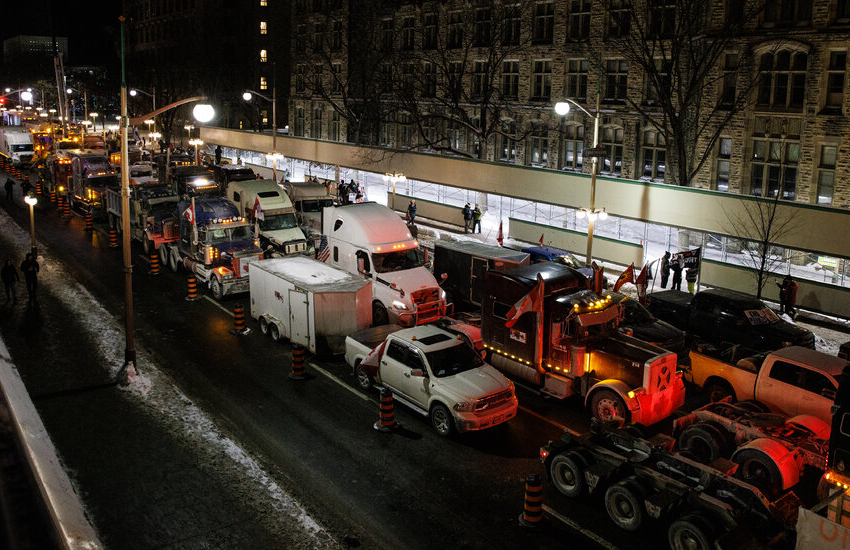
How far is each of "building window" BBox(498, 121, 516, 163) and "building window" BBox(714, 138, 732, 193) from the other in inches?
535

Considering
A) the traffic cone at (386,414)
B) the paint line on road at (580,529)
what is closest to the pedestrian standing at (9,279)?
the traffic cone at (386,414)

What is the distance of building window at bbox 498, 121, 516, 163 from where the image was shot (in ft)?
153

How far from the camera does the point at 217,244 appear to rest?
27.0m

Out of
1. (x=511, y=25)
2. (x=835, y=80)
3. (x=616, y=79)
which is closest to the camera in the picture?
(x=835, y=80)

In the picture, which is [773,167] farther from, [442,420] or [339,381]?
[442,420]

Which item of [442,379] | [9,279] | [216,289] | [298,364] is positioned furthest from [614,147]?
[9,279]

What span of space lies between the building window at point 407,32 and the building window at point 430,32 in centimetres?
160

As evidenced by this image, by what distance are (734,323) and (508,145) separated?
2748 cm

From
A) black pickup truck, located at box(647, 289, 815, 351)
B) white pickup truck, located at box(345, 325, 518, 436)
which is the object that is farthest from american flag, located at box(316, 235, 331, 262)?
black pickup truck, located at box(647, 289, 815, 351)

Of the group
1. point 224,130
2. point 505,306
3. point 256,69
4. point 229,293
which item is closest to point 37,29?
point 256,69

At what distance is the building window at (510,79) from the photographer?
1832 inches

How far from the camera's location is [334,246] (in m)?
25.3

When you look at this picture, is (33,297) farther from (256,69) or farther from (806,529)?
(256,69)

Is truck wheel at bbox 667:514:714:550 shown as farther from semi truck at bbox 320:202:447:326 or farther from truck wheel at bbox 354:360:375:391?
semi truck at bbox 320:202:447:326
